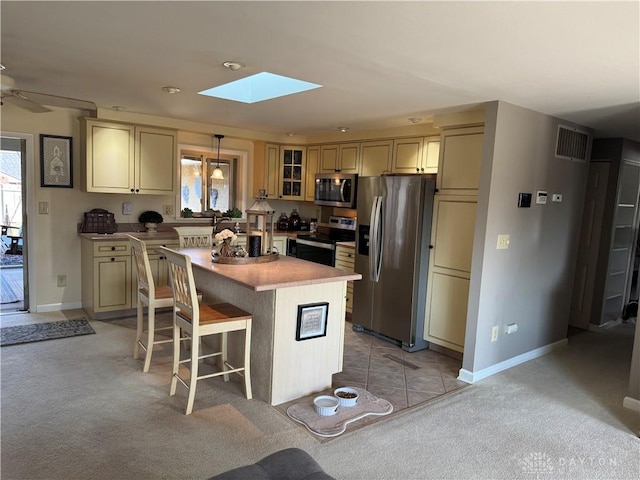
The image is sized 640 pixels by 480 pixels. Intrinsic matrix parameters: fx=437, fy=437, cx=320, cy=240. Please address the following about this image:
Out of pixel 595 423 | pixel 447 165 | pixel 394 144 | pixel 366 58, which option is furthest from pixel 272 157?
pixel 595 423

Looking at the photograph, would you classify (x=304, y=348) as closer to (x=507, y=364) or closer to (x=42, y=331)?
(x=507, y=364)

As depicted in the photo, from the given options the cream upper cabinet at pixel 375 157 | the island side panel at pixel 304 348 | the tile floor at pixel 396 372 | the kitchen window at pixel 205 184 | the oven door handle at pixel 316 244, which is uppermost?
the cream upper cabinet at pixel 375 157

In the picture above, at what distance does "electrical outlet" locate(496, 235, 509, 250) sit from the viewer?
359cm

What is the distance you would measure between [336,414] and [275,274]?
1.02 meters

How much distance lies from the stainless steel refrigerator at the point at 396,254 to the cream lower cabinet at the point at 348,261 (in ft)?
1.37

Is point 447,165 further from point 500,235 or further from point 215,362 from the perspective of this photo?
point 215,362

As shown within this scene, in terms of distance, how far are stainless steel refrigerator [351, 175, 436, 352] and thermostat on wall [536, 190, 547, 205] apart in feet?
2.97

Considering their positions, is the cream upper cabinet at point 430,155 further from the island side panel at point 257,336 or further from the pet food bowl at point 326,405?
the pet food bowl at point 326,405

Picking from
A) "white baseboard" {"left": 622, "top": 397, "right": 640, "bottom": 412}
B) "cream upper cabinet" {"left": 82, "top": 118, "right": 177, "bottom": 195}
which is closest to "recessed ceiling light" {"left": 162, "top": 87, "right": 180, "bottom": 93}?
"cream upper cabinet" {"left": 82, "top": 118, "right": 177, "bottom": 195}

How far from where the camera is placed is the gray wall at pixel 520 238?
347cm

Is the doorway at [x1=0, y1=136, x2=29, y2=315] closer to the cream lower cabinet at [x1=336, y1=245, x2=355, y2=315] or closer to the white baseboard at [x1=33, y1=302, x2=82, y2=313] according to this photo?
the white baseboard at [x1=33, y1=302, x2=82, y2=313]

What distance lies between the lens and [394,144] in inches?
198

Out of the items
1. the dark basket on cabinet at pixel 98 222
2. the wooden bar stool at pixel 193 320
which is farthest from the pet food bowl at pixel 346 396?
the dark basket on cabinet at pixel 98 222

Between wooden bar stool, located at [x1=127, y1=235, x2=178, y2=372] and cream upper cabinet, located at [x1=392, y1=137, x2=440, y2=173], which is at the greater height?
cream upper cabinet, located at [x1=392, y1=137, x2=440, y2=173]
